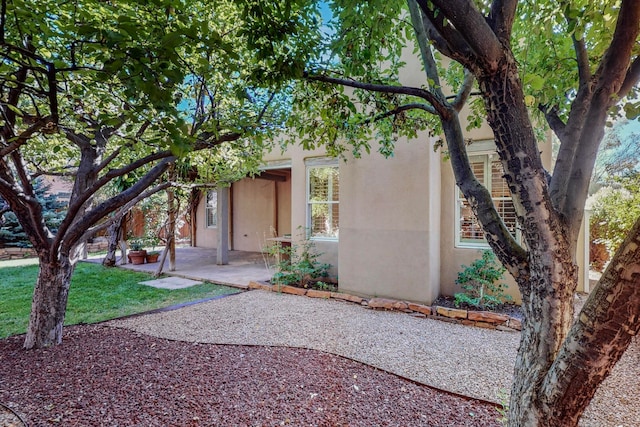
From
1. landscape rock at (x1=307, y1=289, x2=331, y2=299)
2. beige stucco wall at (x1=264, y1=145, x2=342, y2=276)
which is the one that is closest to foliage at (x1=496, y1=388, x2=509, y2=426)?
landscape rock at (x1=307, y1=289, x2=331, y2=299)

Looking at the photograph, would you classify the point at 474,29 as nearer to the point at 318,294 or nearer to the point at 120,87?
the point at 120,87

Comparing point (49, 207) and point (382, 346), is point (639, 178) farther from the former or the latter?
point (49, 207)

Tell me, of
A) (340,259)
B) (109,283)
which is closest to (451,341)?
(340,259)

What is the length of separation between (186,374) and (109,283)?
570cm

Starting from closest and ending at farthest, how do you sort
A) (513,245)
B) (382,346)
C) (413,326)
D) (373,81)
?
(513,245) < (373,81) < (382,346) < (413,326)

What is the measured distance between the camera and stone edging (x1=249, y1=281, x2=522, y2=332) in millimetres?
4664

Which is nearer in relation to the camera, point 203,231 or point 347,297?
point 347,297

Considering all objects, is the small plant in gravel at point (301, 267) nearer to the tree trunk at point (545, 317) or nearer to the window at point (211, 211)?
the tree trunk at point (545, 317)

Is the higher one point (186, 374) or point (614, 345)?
point (614, 345)

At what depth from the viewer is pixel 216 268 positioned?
935 cm

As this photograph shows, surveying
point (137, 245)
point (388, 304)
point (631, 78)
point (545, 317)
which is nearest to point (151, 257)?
point (137, 245)

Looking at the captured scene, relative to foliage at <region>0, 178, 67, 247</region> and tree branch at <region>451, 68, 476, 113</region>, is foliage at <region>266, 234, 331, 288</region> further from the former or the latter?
foliage at <region>0, 178, 67, 247</region>

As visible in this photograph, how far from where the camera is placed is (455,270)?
237 inches

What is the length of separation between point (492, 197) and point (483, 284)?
66.7 inches
